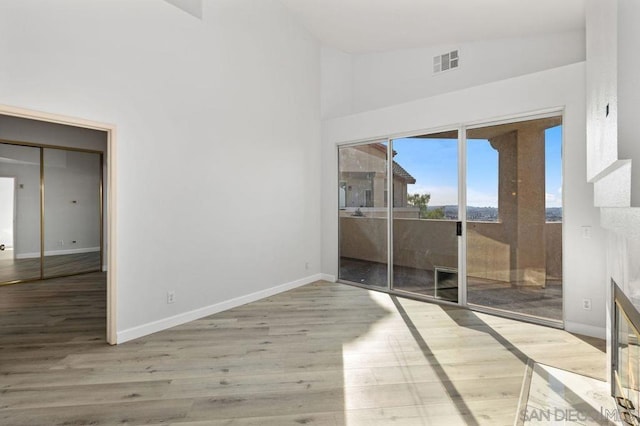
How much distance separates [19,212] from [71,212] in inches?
28.1

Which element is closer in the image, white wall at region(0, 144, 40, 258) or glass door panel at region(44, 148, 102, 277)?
white wall at region(0, 144, 40, 258)

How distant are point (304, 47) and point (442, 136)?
2711 mm

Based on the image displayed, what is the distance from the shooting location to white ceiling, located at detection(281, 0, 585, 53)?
3.51m

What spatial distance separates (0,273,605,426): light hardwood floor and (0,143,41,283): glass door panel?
6.31ft

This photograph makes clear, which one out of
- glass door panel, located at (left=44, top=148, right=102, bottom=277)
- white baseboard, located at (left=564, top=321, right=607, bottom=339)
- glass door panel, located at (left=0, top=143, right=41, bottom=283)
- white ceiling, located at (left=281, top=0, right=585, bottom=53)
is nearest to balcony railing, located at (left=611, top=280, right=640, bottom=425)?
white baseboard, located at (left=564, top=321, right=607, bottom=339)

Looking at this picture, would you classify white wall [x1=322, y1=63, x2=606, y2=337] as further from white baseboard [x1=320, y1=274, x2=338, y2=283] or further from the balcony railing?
white baseboard [x1=320, y1=274, x2=338, y2=283]

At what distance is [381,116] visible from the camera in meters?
4.62

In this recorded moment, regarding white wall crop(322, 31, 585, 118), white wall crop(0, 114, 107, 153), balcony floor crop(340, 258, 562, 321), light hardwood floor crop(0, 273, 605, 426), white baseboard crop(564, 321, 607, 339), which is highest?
white wall crop(322, 31, 585, 118)

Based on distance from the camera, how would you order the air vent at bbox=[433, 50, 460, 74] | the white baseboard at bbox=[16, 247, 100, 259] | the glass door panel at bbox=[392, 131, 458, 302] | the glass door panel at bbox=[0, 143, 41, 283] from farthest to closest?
1. the white baseboard at bbox=[16, 247, 100, 259]
2. the glass door panel at bbox=[0, 143, 41, 283]
3. the air vent at bbox=[433, 50, 460, 74]
4. the glass door panel at bbox=[392, 131, 458, 302]

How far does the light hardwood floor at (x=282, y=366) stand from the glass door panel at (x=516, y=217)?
362 millimetres

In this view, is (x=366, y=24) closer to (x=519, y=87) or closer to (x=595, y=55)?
(x=519, y=87)

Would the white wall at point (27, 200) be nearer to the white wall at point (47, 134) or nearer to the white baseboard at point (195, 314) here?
the white wall at point (47, 134)

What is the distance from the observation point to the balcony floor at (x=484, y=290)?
3.38m

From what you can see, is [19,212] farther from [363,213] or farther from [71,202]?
[363,213]
